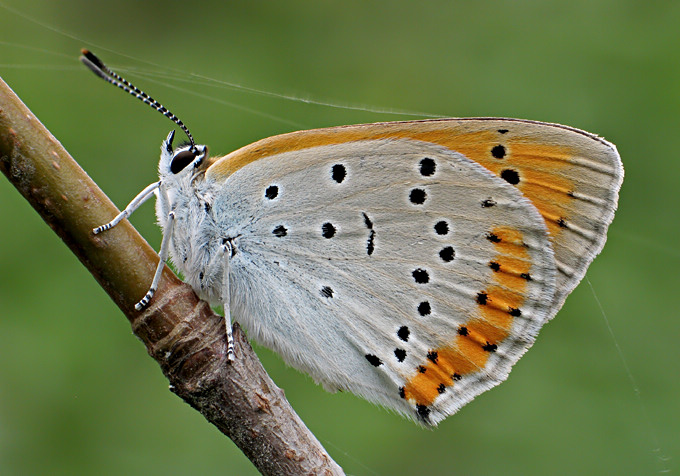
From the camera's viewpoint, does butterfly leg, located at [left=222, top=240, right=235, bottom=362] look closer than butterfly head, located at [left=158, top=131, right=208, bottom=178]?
Yes

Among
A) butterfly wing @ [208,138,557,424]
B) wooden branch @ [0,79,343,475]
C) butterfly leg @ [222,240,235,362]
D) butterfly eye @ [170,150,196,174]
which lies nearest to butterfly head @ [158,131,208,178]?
butterfly eye @ [170,150,196,174]

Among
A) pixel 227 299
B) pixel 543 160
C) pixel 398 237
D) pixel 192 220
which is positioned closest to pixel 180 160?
pixel 192 220

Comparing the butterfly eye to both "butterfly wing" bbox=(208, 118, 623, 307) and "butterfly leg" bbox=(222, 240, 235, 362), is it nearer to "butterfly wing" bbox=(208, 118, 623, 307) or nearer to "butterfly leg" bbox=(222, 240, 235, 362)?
"butterfly wing" bbox=(208, 118, 623, 307)

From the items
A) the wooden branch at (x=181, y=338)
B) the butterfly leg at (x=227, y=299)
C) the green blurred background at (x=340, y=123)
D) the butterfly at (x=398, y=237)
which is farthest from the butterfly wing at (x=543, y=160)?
the green blurred background at (x=340, y=123)

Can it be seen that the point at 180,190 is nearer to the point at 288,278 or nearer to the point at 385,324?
the point at 288,278

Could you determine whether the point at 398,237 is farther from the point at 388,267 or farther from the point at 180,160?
the point at 180,160

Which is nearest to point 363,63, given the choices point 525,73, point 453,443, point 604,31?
point 525,73

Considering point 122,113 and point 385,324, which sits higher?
point 122,113

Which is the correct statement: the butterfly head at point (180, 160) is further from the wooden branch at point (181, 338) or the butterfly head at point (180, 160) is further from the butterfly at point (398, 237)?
the wooden branch at point (181, 338)
